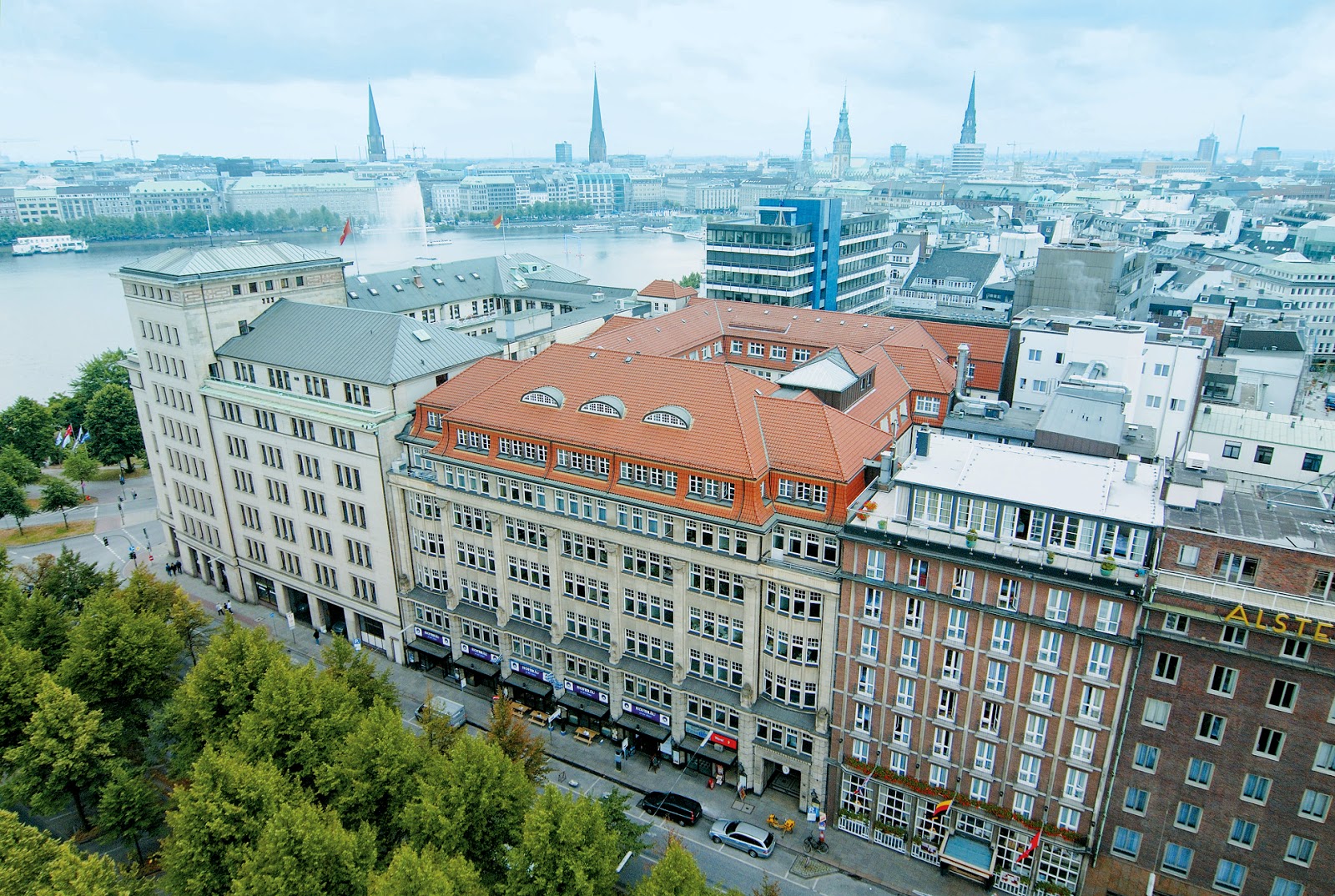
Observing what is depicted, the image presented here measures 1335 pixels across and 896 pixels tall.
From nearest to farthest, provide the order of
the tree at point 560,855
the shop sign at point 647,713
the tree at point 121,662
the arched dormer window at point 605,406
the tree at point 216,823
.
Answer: the tree at point 560,855 < the tree at point 216,823 < the tree at point 121,662 < the shop sign at point 647,713 < the arched dormer window at point 605,406

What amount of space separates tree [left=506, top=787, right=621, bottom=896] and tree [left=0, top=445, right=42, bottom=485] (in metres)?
98.0

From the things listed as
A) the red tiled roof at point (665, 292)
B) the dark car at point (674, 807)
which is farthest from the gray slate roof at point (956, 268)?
the dark car at point (674, 807)

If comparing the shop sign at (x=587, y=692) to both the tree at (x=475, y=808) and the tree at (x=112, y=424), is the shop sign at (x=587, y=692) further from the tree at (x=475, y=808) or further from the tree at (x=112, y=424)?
the tree at (x=112, y=424)

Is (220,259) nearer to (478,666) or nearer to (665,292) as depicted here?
(478,666)

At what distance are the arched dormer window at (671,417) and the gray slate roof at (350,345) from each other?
2247 cm

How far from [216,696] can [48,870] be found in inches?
483

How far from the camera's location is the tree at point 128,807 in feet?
148

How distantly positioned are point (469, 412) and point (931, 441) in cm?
3264

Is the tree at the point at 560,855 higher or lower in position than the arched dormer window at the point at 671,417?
lower

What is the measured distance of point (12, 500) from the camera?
94125 mm

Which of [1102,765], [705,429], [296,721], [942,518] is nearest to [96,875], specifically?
[296,721]

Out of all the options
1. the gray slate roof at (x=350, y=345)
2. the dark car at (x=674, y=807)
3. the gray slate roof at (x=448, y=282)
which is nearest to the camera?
the dark car at (x=674, y=807)

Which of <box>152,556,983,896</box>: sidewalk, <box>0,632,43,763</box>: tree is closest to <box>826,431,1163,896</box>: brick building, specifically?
<box>152,556,983,896</box>: sidewalk

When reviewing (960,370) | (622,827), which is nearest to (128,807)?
(622,827)
